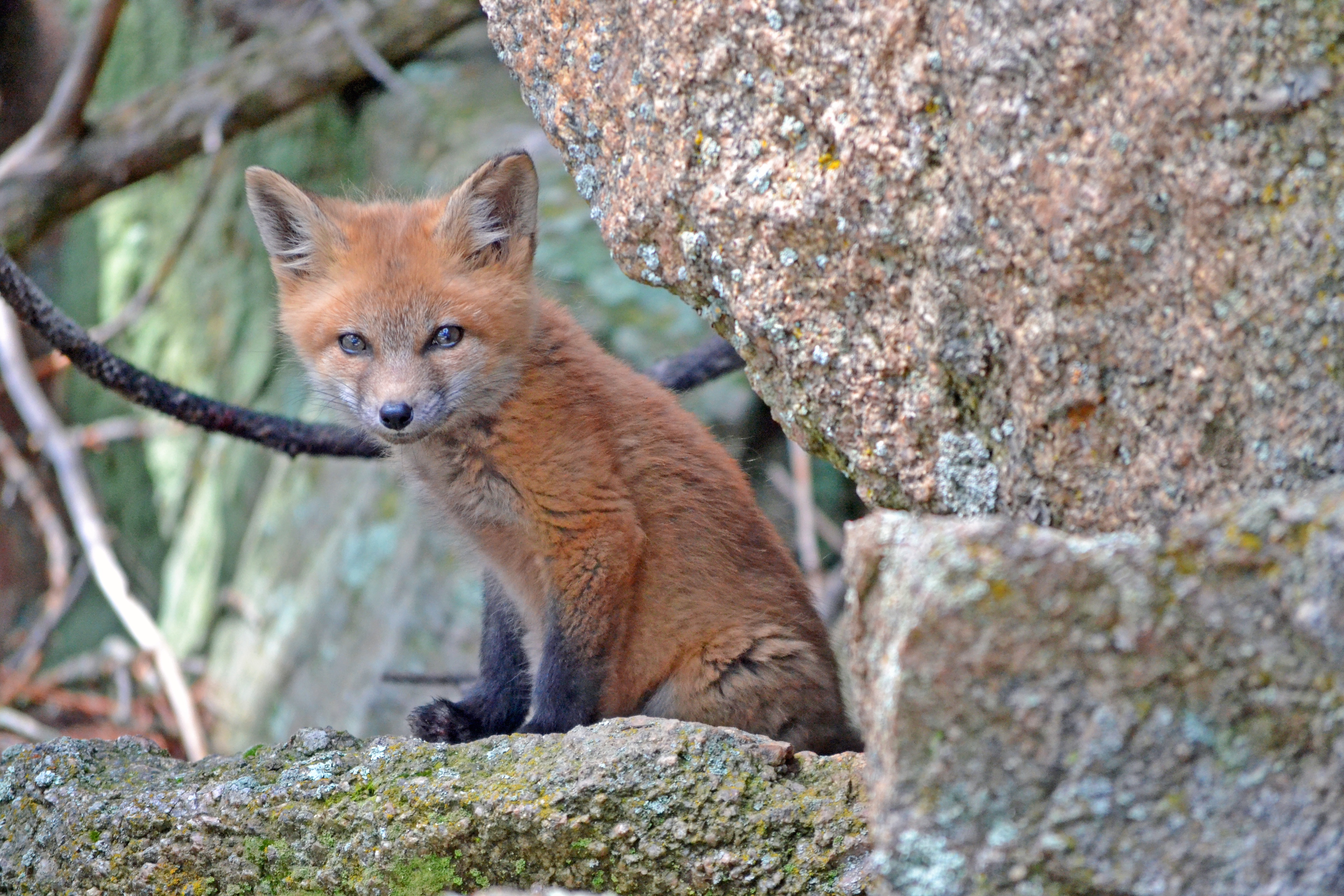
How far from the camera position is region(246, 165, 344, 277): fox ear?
4.16 m

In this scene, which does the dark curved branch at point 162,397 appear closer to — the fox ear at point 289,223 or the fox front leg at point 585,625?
the fox ear at point 289,223

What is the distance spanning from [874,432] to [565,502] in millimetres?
1344

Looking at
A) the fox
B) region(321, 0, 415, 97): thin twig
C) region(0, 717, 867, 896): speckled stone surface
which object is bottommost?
region(0, 717, 867, 896): speckled stone surface

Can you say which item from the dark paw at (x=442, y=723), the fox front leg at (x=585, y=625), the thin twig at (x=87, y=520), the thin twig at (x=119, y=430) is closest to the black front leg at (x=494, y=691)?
the dark paw at (x=442, y=723)

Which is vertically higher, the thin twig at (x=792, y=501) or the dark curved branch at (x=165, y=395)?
the thin twig at (x=792, y=501)

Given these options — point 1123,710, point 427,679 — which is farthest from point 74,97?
point 1123,710

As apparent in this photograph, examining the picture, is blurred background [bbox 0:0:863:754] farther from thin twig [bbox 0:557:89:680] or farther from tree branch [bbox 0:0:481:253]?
tree branch [bbox 0:0:481:253]

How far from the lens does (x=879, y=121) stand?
2.46m

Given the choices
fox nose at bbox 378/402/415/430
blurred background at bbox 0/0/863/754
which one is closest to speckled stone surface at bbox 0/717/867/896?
fox nose at bbox 378/402/415/430

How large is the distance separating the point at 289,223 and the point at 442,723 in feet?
6.11

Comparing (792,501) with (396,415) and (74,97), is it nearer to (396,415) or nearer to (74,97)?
(396,415)

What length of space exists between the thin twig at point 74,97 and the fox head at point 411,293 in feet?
11.3

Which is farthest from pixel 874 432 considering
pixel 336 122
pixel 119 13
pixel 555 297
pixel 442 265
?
pixel 336 122

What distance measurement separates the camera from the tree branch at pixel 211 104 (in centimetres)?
716
